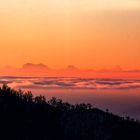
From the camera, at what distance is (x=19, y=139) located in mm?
199625

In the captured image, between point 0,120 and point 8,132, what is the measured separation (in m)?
5.91

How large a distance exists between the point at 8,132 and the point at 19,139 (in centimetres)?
605

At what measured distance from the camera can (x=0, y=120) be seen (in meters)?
199

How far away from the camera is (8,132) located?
19512cm

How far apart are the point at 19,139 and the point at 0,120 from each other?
851cm
